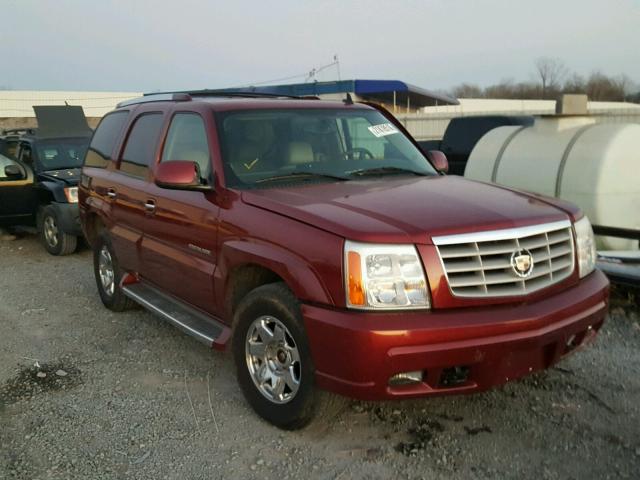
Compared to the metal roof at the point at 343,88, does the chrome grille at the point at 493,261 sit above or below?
below

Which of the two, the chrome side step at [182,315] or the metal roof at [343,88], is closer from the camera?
the chrome side step at [182,315]

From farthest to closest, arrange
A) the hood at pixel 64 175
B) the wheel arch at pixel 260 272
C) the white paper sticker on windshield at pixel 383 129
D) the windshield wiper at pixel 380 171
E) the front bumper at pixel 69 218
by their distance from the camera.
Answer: the hood at pixel 64 175 < the front bumper at pixel 69 218 < the white paper sticker on windshield at pixel 383 129 < the windshield wiper at pixel 380 171 < the wheel arch at pixel 260 272

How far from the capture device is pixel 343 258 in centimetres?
289

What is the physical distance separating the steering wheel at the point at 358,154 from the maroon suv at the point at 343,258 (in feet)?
0.05

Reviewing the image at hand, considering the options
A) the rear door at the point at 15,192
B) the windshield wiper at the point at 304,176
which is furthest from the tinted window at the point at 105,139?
the rear door at the point at 15,192

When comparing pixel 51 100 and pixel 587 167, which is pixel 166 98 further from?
pixel 51 100

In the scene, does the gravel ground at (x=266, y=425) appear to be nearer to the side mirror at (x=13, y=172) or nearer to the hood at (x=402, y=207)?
the hood at (x=402, y=207)

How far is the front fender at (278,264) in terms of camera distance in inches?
119

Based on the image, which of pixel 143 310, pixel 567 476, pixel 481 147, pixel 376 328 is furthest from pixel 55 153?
pixel 567 476

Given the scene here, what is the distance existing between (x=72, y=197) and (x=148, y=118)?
4142 millimetres

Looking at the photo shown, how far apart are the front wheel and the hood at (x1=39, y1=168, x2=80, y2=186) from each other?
6.13 m

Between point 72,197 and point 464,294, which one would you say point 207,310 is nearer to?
point 464,294

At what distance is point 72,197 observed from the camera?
860 cm

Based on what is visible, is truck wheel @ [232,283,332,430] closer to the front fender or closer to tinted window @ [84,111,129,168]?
the front fender
